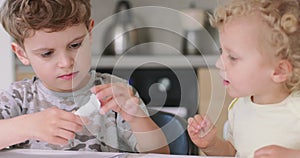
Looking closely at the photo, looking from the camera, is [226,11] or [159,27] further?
[159,27]

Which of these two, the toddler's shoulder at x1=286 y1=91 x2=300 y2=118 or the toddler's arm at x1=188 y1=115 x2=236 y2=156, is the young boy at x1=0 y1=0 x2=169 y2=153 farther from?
the toddler's shoulder at x1=286 y1=91 x2=300 y2=118

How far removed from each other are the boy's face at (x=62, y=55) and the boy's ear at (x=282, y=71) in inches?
9.6

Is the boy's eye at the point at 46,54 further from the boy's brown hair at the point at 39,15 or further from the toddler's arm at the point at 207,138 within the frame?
the toddler's arm at the point at 207,138

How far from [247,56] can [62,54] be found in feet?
0.78

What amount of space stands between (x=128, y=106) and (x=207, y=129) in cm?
9

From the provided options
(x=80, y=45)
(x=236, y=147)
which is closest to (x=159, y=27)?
(x=80, y=45)

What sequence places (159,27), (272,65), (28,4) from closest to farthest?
(272,65), (28,4), (159,27)

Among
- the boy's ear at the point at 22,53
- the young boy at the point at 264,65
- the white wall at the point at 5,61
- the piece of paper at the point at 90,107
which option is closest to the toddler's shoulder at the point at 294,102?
the young boy at the point at 264,65

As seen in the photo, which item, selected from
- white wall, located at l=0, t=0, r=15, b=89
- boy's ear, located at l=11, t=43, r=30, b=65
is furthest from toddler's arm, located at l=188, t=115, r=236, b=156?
white wall, located at l=0, t=0, r=15, b=89

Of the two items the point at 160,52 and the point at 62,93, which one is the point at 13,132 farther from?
the point at 160,52

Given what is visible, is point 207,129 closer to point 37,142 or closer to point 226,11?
point 226,11

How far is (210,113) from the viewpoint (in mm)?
598

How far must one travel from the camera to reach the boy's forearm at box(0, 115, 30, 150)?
622 millimetres

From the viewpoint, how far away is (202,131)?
0.59m
